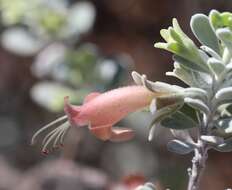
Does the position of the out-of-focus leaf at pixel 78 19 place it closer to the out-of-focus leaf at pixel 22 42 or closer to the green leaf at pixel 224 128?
the out-of-focus leaf at pixel 22 42

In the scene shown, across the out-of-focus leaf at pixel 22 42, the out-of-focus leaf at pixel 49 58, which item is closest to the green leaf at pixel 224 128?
the out-of-focus leaf at pixel 49 58

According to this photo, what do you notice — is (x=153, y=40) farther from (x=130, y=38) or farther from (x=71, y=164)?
(x=71, y=164)

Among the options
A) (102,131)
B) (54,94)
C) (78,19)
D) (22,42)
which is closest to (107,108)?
(102,131)

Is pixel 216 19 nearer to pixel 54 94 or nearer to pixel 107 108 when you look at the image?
pixel 107 108

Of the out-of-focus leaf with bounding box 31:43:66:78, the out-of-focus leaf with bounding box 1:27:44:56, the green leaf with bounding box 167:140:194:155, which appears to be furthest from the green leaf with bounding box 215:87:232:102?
the out-of-focus leaf with bounding box 1:27:44:56

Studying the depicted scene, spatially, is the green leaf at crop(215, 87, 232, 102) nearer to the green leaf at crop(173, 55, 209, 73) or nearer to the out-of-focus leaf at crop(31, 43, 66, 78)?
the green leaf at crop(173, 55, 209, 73)
